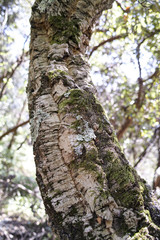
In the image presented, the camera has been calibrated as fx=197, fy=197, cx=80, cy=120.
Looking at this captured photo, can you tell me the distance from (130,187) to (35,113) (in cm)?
73

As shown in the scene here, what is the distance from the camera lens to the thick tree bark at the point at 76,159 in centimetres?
92

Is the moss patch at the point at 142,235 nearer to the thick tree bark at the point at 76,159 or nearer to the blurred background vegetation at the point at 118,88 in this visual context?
the thick tree bark at the point at 76,159

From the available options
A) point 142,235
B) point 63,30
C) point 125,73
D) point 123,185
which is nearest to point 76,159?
point 123,185

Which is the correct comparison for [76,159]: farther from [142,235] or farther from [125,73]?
[125,73]

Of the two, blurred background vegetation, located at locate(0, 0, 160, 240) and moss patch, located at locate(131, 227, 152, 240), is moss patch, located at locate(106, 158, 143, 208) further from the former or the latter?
blurred background vegetation, located at locate(0, 0, 160, 240)

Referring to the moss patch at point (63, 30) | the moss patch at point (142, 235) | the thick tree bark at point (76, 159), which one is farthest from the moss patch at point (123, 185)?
the moss patch at point (63, 30)

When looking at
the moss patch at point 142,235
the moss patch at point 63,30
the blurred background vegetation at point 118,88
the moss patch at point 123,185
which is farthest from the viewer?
the blurred background vegetation at point 118,88

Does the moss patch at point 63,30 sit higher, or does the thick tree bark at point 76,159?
the moss patch at point 63,30

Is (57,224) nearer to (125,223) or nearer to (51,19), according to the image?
(125,223)

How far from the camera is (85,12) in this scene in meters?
1.79

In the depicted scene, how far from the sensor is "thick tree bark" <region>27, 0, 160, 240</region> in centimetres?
92

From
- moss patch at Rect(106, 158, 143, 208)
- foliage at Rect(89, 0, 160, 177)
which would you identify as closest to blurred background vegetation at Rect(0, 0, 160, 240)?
foliage at Rect(89, 0, 160, 177)

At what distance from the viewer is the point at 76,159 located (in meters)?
1.05

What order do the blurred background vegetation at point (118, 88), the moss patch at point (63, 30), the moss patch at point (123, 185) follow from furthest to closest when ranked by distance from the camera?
the blurred background vegetation at point (118, 88) → the moss patch at point (63, 30) → the moss patch at point (123, 185)
